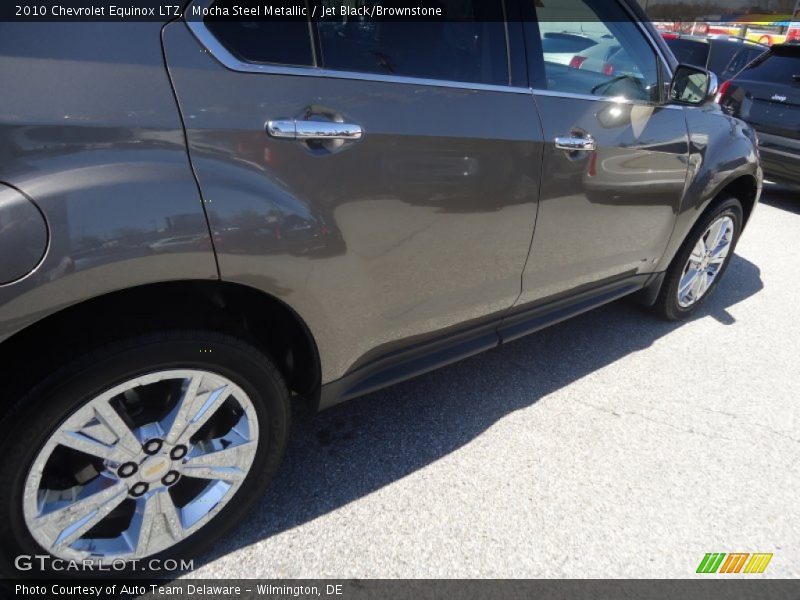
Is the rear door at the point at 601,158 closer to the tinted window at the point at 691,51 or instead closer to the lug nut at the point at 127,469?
the lug nut at the point at 127,469

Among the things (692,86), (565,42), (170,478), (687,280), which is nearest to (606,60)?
(565,42)

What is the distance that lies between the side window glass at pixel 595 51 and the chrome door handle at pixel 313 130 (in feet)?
3.14

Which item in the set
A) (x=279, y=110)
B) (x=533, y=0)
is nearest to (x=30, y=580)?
(x=279, y=110)

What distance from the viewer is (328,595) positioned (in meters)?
1.67

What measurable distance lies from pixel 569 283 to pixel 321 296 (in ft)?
4.38

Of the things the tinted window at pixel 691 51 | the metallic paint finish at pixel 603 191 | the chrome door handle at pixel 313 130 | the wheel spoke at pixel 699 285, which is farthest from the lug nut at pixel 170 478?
the tinted window at pixel 691 51

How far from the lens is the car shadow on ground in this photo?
1.97 metres

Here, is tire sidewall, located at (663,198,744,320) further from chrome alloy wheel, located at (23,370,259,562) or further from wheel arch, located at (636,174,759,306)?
chrome alloy wheel, located at (23,370,259,562)

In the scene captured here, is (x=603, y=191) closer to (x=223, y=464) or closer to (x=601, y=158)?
(x=601, y=158)

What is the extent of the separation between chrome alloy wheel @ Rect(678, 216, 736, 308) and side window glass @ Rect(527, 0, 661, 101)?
1.11 metres

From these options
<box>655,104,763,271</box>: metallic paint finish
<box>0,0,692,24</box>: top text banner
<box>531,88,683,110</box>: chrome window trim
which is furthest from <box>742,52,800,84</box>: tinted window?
<box>0,0,692,24</box>: top text banner

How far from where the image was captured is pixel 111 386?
1.32 meters

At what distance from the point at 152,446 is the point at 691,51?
33.7 feet

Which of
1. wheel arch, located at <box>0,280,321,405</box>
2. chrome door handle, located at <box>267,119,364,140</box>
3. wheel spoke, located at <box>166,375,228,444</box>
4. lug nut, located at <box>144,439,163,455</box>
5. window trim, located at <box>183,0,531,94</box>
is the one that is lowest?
lug nut, located at <box>144,439,163,455</box>
